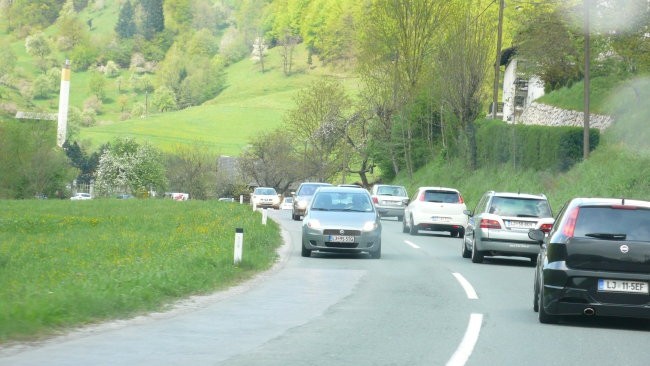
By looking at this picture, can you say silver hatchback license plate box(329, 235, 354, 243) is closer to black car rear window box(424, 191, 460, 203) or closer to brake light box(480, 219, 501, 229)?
brake light box(480, 219, 501, 229)

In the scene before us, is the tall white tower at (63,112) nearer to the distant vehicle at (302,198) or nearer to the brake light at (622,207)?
the distant vehicle at (302,198)

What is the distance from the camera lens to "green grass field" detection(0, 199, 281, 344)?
12148 millimetres

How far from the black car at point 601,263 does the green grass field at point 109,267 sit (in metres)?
5.01

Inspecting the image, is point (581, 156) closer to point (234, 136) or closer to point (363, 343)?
point (363, 343)

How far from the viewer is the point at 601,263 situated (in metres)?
12.8

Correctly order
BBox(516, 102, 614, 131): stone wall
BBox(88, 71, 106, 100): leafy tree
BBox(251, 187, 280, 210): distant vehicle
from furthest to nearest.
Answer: BBox(88, 71, 106, 100): leafy tree
BBox(251, 187, 280, 210): distant vehicle
BBox(516, 102, 614, 131): stone wall

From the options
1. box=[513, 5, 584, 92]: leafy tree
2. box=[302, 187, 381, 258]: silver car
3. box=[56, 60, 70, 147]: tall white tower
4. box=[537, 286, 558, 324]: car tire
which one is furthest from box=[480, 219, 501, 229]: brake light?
box=[56, 60, 70, 147]: tall white tower

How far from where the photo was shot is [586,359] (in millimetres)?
10414

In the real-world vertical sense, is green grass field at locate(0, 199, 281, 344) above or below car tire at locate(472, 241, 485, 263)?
below

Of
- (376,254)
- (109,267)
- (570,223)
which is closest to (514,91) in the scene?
(376,254)

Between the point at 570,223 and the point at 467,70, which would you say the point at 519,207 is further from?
the point at 467,70

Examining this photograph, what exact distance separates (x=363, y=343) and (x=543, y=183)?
37286 mm

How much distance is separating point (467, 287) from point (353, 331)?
640cm

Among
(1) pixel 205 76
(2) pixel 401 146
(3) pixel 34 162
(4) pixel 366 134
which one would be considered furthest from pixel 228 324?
(1) pixel 205 76
